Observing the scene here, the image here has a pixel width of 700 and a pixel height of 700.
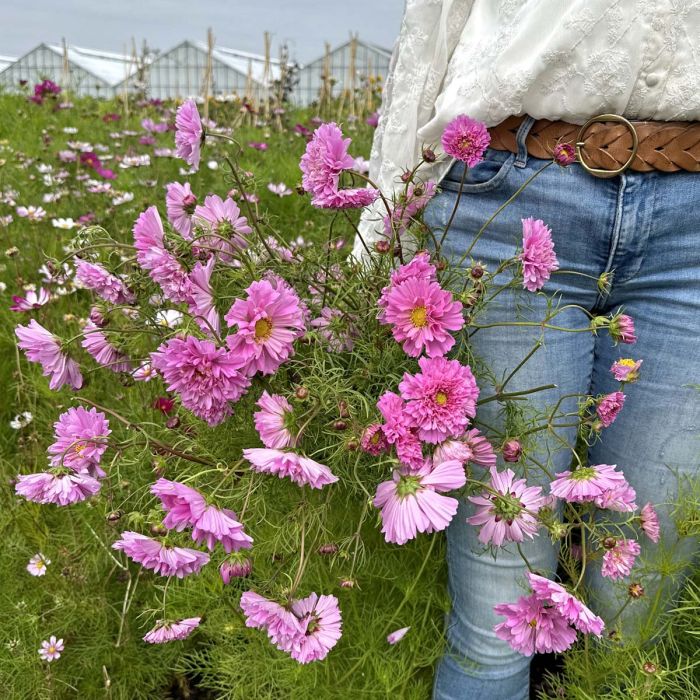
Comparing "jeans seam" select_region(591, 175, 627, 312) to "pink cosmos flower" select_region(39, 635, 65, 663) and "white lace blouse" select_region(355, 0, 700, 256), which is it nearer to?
"white lace blouse" select_region(355, 0, 700, 256)

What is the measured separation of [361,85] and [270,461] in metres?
5.22

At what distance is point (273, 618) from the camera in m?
0.74

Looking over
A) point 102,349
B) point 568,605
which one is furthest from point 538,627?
point 102,349

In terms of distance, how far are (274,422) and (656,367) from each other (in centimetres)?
54

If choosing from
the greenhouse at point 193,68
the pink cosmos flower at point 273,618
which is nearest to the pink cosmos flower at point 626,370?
the pink cosmos flower at point 273,618

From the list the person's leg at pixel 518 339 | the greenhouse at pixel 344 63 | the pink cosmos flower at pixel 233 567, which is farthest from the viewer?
the greenhouse at pixel 344 63

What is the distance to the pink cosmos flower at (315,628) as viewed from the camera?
2.44 ft

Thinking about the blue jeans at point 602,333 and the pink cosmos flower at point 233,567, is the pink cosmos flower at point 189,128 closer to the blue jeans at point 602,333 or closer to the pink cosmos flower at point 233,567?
the blue jeans at point 602,333

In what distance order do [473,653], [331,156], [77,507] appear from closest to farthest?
[331,156], [473,653], [77,507]

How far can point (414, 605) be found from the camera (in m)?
1.23

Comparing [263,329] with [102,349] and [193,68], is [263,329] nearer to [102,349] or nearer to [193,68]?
[102,349]

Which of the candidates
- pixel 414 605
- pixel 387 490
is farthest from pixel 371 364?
pixel 414 605

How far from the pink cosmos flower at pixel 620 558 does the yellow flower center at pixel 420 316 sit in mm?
424

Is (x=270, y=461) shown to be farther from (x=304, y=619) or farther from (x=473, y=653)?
(x=473, y=653)
